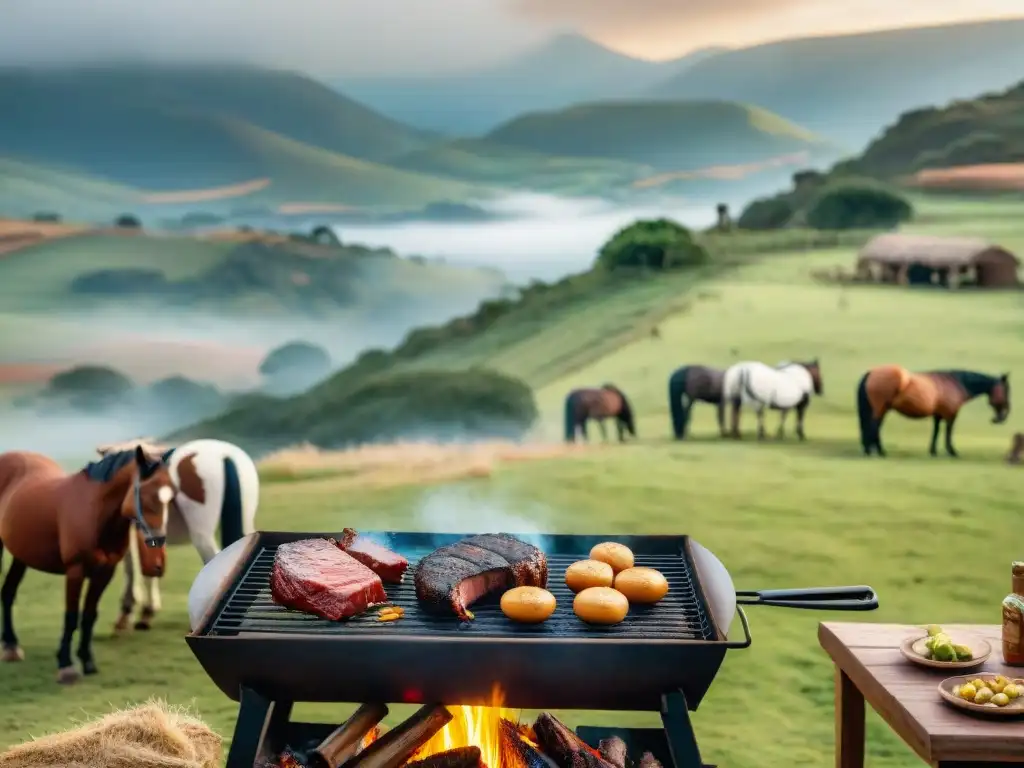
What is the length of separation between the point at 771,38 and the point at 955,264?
1.92m

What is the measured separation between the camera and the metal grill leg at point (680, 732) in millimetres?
2781

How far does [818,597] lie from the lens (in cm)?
308

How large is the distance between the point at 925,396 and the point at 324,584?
524cm

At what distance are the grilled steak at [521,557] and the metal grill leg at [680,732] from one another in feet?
1.76

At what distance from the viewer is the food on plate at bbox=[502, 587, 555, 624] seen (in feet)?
9.66

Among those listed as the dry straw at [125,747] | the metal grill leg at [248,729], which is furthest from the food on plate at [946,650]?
the dry straw at [125,747]

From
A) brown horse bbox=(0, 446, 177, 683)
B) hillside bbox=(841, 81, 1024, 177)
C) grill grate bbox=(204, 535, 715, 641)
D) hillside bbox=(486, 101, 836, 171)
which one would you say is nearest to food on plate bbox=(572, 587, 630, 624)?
grill grate bbox=(204, 535, 715, 641)

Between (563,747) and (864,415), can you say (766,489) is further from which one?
(563,747)

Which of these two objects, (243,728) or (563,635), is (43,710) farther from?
(563,635)

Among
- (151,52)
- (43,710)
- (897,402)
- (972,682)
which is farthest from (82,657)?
(897,402)

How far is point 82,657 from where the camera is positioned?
203 inches

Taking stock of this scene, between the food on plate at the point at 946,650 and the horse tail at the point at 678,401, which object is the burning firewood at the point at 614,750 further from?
the horse tail at the point at 678,401

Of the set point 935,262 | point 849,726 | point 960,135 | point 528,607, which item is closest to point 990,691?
point 849,726

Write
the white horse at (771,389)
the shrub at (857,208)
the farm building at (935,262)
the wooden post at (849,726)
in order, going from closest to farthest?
the wooden post at (849,726), the white horse at (771,389), the farm building at (935,262), the shrub at (857,208)
